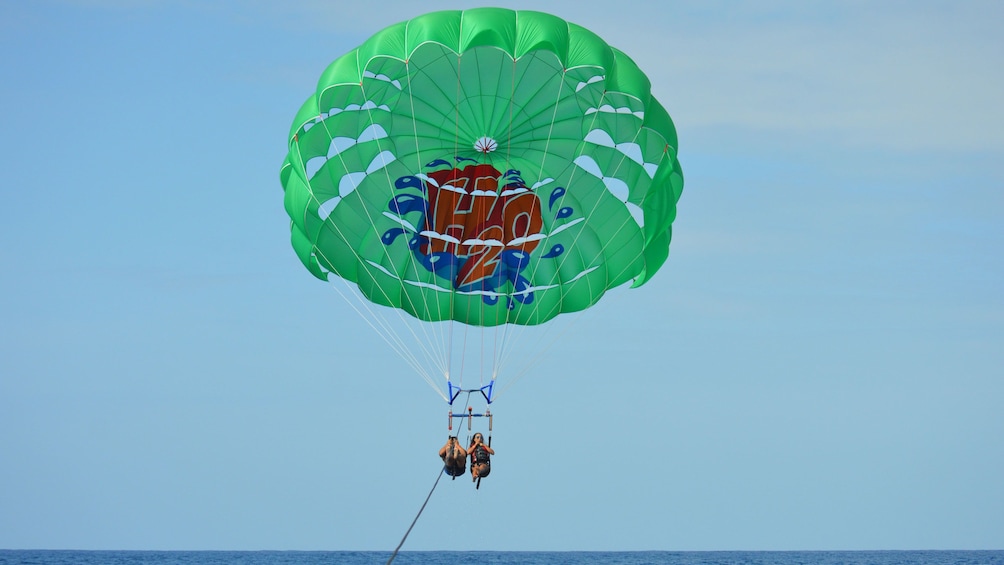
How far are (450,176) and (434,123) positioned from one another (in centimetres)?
106

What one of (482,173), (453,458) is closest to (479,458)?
(453,458)

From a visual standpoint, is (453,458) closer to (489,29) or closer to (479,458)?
(479,458)

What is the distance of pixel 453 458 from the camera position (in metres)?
18.3

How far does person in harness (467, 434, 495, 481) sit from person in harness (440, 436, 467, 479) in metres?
0.13

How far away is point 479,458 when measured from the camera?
18391 mm

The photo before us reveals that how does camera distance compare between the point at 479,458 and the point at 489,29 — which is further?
the point at 479,458

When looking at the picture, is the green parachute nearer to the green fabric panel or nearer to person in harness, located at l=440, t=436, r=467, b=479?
the green fabric panel

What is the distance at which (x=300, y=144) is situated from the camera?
1953 centimetres

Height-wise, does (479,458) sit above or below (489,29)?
below

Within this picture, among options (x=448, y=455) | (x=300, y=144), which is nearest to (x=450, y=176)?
(x=300, y=144)

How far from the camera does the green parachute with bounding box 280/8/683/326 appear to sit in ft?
61.4

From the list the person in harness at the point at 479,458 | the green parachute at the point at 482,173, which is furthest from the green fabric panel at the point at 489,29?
the person in harness at the point at 479,458

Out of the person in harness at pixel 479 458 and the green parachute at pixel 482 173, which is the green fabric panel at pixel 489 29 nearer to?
the green parachute at pixel 482 173

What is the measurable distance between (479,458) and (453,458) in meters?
0.35
